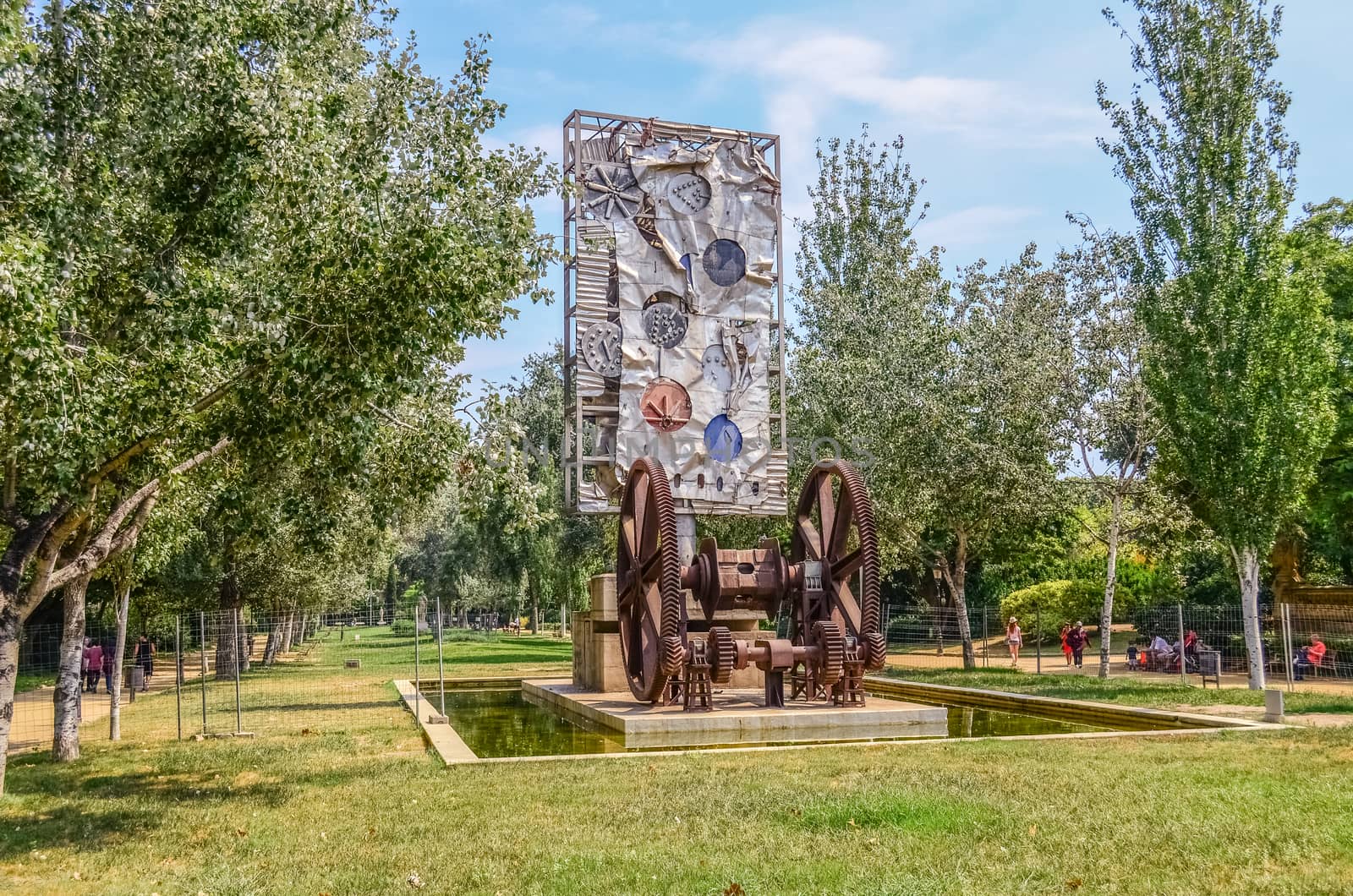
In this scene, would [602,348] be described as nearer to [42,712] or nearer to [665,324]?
[665,324]

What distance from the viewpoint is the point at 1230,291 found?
20.0 metres

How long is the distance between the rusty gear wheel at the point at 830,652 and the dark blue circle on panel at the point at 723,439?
774 centimetres

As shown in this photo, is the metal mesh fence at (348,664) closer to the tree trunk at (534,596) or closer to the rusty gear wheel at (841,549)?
the tree trunk at (534,596)

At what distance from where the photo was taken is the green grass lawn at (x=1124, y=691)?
58.5ft

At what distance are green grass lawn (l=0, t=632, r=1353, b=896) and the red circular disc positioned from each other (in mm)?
10519

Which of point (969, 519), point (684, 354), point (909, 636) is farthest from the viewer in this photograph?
point (909, 636)

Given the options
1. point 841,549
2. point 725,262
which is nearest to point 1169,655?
point 841,549

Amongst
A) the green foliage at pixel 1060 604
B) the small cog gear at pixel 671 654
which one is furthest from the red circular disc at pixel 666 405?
the green foliage at pixel 1060 604

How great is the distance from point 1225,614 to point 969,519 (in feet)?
23.5

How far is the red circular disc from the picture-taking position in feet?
73.4

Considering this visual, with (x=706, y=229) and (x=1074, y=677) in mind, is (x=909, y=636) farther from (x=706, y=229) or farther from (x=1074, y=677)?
(x=706, y=229)

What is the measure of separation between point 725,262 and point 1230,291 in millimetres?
9380

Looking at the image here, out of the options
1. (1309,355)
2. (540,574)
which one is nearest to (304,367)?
(1309,355)

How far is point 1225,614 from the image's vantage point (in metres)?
29.4
